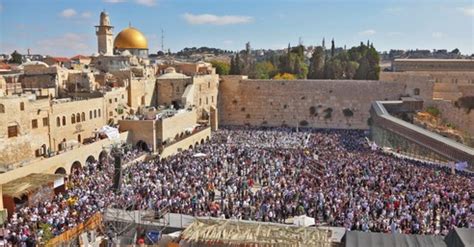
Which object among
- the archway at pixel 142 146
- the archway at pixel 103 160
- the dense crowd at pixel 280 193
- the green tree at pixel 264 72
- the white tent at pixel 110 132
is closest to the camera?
A: the dense crowd at pixel 280 193

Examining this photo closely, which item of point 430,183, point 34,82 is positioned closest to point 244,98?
point 34,82

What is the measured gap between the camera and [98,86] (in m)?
29.8

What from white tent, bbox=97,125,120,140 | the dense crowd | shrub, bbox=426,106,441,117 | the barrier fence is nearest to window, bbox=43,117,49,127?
white tent, bbox=97,125,120,140

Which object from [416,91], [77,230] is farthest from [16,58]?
[77,230]

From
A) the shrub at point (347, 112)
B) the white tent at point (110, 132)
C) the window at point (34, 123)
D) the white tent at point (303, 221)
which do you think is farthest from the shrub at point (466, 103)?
the window at point (34, 123)

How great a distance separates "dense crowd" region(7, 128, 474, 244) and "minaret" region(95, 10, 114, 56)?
80.5ft

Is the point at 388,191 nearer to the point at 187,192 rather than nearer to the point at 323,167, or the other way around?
the point at 323,167

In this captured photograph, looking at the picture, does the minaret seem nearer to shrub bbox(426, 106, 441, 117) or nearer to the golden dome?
the golden dome

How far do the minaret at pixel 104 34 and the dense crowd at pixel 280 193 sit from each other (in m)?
24.5

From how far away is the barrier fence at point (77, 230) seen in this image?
1107 cm

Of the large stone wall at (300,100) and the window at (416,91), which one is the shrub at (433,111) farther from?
the large stone wall at (300,100)

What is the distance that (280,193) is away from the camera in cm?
1508

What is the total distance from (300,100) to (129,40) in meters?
16.7

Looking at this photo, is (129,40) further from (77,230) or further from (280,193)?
(77,230)
